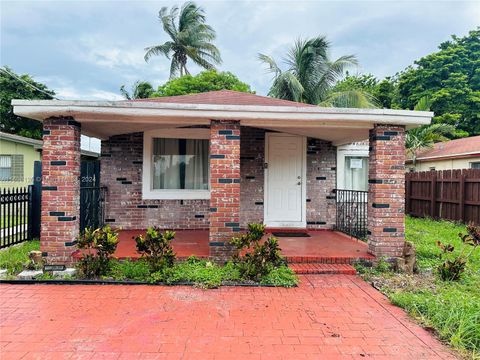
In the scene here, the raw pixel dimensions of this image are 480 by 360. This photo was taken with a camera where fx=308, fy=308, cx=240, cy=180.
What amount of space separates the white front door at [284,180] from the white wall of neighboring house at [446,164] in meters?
8.85

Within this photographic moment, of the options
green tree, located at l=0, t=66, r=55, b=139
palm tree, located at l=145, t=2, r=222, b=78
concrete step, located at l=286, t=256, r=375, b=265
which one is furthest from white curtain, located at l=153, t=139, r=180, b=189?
palm tree, located at l=145, t=2, r=222, b=78

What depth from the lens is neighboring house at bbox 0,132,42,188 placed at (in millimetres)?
14227

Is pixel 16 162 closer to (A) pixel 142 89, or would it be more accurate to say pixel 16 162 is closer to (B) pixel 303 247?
(A) pixel 142 89

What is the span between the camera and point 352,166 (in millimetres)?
7801

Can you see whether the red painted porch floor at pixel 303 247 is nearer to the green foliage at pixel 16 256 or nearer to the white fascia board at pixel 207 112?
the green foliage at pixel 16 256

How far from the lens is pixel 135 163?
6980 millimetres

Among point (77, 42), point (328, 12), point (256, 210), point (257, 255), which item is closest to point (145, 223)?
point (256, 210)

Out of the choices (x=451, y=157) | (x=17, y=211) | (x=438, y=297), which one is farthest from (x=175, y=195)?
(x=451, y=157)

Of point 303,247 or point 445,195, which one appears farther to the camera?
point 445,195

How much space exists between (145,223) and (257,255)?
3.62 m

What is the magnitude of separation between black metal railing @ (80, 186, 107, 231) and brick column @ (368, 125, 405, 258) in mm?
5214

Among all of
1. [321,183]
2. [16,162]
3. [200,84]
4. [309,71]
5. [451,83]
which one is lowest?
[321,183]

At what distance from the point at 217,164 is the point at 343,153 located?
400 centimetres

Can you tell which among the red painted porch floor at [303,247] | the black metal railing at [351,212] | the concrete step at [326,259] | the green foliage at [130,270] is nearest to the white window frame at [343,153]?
the black metal railing at [351,212]
